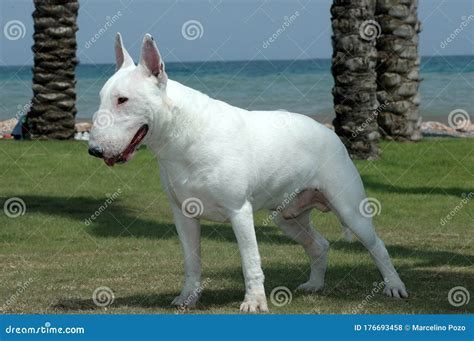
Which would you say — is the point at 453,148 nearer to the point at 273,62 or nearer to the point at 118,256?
the point at 118,256

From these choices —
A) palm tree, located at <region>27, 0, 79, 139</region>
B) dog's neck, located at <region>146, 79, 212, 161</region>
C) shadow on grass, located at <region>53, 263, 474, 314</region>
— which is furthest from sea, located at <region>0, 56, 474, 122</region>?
dog's neck, located at <region>146, 79, 212, 161</region>

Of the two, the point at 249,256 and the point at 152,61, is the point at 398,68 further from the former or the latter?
the point at 152,61

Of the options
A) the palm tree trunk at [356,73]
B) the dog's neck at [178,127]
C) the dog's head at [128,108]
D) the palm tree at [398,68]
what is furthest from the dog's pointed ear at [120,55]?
the palm tree at [398,68]

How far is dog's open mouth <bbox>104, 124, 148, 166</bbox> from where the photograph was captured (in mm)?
7902

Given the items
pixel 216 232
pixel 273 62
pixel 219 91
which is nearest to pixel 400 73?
pixel 216 232

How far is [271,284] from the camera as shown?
1020 centimetres

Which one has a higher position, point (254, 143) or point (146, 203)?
point (254, 143)

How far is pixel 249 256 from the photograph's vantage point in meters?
8.23

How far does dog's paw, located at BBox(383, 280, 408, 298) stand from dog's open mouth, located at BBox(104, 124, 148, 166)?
292 cm

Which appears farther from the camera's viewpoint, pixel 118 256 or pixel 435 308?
pixel 118 256

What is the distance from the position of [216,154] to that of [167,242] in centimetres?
600

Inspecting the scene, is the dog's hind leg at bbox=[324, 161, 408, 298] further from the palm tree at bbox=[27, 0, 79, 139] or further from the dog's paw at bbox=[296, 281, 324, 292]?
the palm tree at bbox=[27, 0, 79, 139]

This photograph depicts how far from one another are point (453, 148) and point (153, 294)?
1448 centimetres

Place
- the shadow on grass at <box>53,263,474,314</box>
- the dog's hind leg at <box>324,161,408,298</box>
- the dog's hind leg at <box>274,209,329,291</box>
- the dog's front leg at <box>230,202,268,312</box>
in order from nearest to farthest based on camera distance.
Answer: the dog's front leg at <box>230,202,268,312</box>
the shadow on grass at <box>53,263,474,314</box>
the dog's hind leg at <box>324,161,408,298</box>
the dog's hind leg at <box>274,209,329,291</box>
